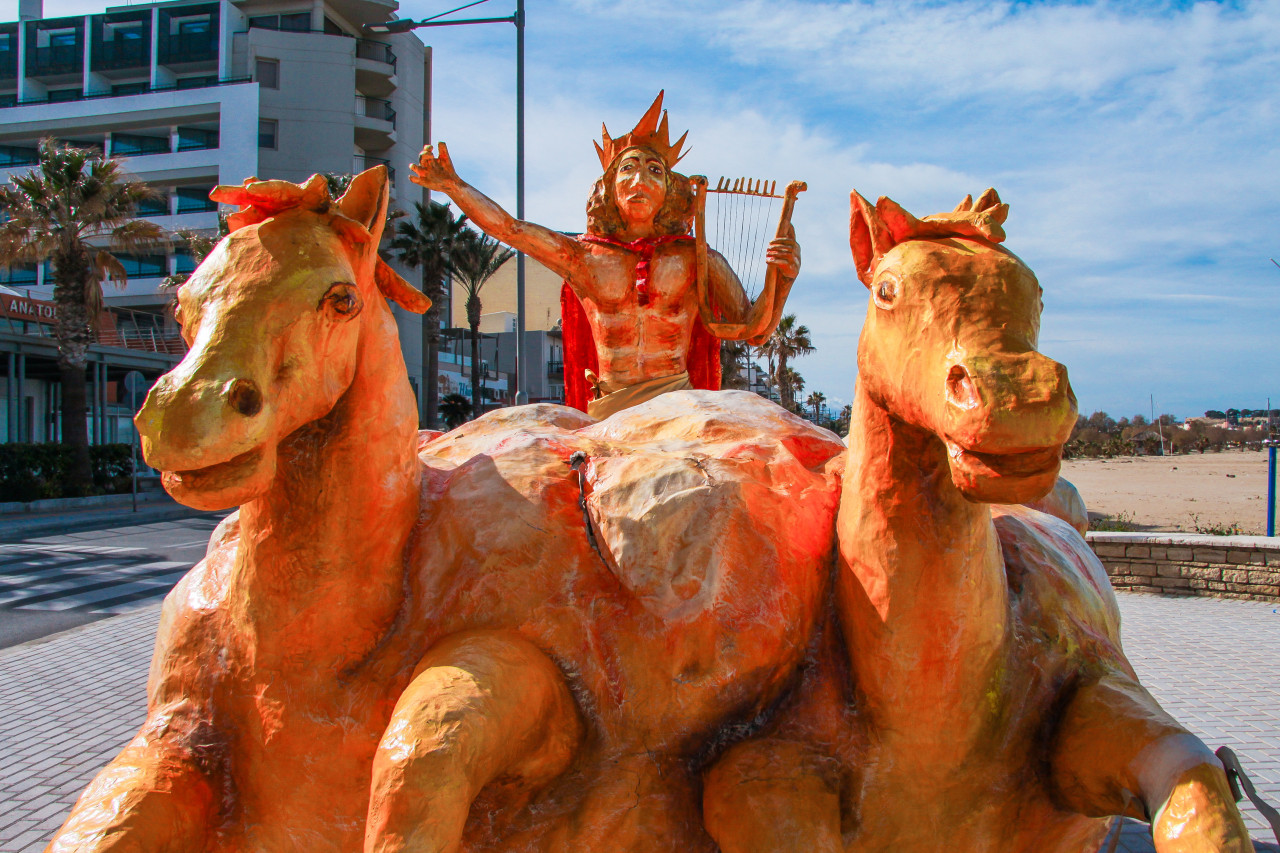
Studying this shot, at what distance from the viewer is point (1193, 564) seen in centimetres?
932

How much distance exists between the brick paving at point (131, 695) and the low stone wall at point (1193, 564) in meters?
0.33

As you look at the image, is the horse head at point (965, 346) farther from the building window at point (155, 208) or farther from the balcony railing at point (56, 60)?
the balcony railing at point (56, 60)

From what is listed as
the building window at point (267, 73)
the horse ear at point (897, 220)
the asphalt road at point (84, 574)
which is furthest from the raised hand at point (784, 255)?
the building window at point (267, 73)

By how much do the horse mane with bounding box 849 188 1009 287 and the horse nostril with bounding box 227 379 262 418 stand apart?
118 centimetres

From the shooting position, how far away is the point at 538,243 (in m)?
4.06

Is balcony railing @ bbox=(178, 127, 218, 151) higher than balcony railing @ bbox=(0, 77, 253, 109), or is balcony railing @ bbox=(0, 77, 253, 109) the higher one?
balcony railing @ bbox=(0, 77, 253, 109)

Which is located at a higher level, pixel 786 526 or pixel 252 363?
pixel 252 363

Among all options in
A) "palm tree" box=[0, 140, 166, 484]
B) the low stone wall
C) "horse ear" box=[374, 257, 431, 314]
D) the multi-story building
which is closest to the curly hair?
"horse ear" box=[374, 257, 431, 314]

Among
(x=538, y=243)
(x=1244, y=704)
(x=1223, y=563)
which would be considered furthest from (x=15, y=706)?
(x=1223, y=563)

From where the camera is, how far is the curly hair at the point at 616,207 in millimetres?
4016

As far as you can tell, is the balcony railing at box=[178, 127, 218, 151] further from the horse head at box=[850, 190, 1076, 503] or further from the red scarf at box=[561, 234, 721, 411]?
the horse head at box=[850, 190, 1076, 503]

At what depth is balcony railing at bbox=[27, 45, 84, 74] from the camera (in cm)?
3969

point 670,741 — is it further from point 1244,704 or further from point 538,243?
point 1244,704

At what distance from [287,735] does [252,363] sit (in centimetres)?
90
